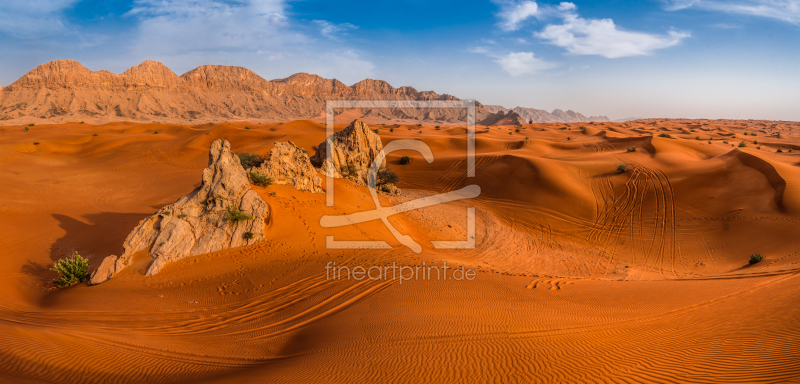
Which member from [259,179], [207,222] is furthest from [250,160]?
[207,222]

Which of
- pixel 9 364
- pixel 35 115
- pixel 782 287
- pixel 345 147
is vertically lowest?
pixel 782 287

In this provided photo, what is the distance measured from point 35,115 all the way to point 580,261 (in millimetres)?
91794

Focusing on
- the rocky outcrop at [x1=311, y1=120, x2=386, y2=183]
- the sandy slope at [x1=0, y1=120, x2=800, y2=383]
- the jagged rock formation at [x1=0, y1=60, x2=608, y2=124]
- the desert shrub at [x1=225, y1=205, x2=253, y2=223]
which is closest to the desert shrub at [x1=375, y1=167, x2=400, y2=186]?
the rocky outcrop at [x1=311, y1=120, x2=386, y2=183]

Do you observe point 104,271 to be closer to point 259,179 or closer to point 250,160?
point 259,179

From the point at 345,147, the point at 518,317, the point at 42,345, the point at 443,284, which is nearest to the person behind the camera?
the point at 42,345

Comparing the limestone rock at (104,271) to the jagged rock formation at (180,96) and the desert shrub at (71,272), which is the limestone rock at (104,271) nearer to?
the desert shrub at (71,272)

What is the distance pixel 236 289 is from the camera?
741 centimetres

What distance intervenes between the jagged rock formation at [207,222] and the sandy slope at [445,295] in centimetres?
36

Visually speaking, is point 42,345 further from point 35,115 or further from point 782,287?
point 35,115

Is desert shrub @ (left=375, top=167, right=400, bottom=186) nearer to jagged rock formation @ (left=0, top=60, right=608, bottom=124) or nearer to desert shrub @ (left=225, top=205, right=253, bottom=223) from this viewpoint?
A: desert shrub @ (left=225, top=205, right=253, bottom=223)

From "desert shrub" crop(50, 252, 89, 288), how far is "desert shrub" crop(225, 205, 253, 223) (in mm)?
3251

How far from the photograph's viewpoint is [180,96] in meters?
87.4

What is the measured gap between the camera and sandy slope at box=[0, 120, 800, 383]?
13.9ft

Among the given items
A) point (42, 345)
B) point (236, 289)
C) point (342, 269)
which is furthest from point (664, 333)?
point (42, 345)
